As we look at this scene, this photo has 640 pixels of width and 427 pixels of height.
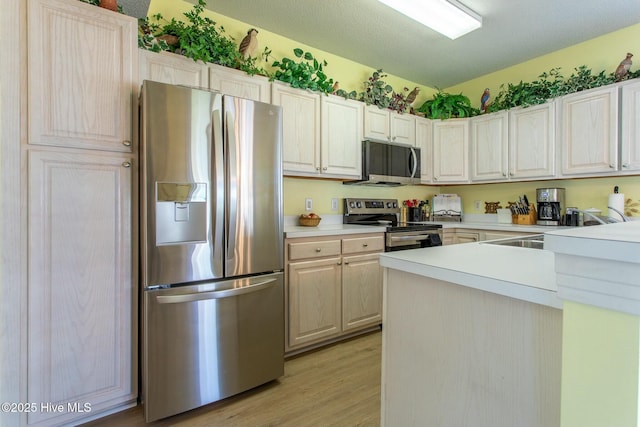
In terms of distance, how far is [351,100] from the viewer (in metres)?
2.90

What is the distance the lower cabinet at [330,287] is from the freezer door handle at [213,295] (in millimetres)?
363

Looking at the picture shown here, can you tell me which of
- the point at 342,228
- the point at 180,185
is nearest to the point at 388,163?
the point at 342,228

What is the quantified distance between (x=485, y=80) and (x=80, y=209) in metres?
4.11

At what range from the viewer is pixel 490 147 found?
3.29 metres

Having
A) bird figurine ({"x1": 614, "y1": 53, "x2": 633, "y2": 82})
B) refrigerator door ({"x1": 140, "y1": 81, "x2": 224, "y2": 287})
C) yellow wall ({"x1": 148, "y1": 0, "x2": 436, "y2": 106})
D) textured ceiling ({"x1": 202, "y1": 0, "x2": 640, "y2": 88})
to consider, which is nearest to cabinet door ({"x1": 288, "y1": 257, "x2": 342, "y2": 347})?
refrigerator door ({"x1": 140, "y1": 81, "x2": 224, "y2": 287})

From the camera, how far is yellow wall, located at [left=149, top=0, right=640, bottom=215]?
263 cm

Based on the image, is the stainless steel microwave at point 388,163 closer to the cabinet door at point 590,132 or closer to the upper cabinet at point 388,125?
the upper cabinet at point 388,125

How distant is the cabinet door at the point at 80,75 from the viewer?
1458 millimetres

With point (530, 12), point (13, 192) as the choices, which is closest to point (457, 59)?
point (530, 12)

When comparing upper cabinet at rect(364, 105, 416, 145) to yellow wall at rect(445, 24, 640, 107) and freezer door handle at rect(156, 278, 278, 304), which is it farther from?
freezer door handle at rect(156, 278, 278, 304)

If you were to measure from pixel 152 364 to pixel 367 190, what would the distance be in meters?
2.51

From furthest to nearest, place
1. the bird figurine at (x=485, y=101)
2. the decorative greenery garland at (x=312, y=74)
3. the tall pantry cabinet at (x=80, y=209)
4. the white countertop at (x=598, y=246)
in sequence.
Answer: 1. the bird figurine at (x=485, y=101)
2. the decorative greenery garland at (x=312, y=74)
3. the tall pantry cabinet at (x=80, y=209)
4. the white countertop at (x=598, y=246)

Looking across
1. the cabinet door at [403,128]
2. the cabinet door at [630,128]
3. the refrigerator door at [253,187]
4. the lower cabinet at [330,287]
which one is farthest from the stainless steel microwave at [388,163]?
the cabinet door at [630,128]

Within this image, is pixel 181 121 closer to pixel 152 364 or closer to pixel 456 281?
pixel 152 364
